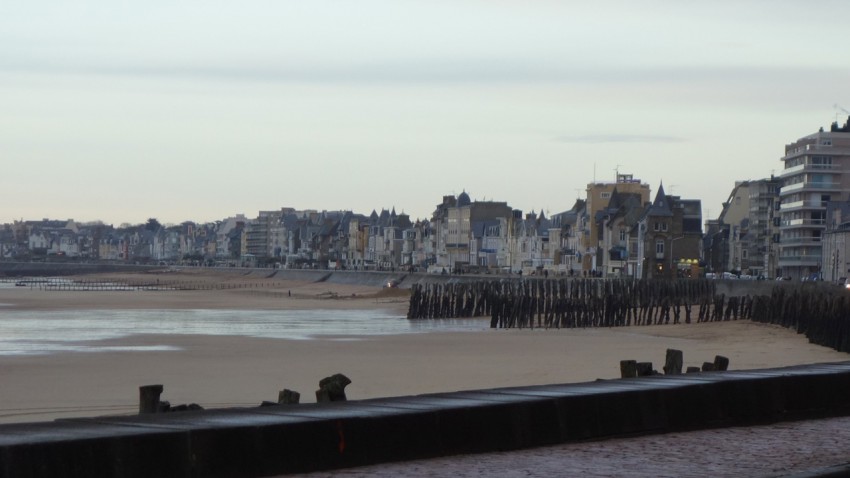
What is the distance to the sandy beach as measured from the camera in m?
25.9

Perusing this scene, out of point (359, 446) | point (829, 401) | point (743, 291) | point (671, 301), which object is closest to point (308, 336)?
point (671, 301)

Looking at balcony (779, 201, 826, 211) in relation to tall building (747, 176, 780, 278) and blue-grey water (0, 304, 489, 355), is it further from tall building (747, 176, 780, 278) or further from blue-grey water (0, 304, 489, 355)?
blue-grey water (0, 304, 489, 355)

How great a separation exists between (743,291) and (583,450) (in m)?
63.8

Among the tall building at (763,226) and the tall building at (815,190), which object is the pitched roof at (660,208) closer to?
the tall building at (815,190)

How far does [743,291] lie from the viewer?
71.9m

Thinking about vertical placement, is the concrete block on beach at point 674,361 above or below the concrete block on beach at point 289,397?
above

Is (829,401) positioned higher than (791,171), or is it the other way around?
(791,171)

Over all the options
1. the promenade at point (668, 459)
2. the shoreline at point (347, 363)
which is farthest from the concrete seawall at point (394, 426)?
the shoreline at point (347, 363)

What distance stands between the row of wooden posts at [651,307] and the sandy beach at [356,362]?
1000 millimetres

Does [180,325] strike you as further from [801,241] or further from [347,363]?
[801,241]

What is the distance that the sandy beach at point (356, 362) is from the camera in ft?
84.8

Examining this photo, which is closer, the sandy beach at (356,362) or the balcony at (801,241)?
the sandy beach at (356,362)

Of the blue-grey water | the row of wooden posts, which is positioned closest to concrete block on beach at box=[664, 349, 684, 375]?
the row of wooden posts

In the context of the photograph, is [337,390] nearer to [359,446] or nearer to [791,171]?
[359,446]
